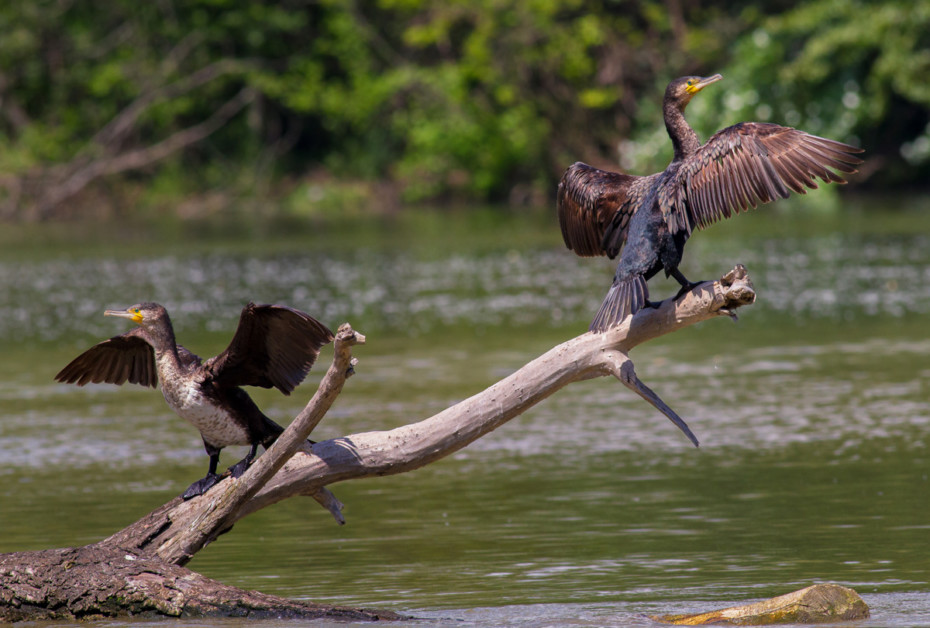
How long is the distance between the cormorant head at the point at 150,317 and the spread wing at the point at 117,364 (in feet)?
0.54

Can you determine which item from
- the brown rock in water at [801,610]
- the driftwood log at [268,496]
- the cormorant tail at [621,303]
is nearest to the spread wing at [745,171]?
the cormorant tail at [621,303]

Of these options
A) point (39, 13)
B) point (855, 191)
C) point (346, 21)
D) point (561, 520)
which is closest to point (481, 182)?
point (346, 21)

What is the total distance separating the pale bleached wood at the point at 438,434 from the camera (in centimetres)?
596

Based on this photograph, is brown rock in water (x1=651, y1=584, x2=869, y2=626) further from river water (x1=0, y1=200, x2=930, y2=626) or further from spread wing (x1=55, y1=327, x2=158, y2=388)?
spread wing (x1=55, y1=327, x2=158, y2=388)

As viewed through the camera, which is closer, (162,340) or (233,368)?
(233,368)

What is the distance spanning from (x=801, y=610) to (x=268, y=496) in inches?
89.5

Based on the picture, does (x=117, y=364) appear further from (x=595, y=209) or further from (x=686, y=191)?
(x=686, y=191)

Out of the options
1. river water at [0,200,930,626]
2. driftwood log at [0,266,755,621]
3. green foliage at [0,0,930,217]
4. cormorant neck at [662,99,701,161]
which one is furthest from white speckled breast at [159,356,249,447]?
green foliage at [0,0,930,217]

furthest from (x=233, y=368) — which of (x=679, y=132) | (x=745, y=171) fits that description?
(x=679, y=132)

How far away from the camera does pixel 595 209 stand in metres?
7.02

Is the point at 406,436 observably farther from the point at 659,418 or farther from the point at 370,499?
the point at 659,418

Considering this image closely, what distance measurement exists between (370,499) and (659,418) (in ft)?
9.41

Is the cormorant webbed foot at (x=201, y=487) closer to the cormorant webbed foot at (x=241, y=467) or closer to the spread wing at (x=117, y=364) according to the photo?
the cormorant webbed foot at (x=241, y=467)

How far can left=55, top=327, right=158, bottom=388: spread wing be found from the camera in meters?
6.50
